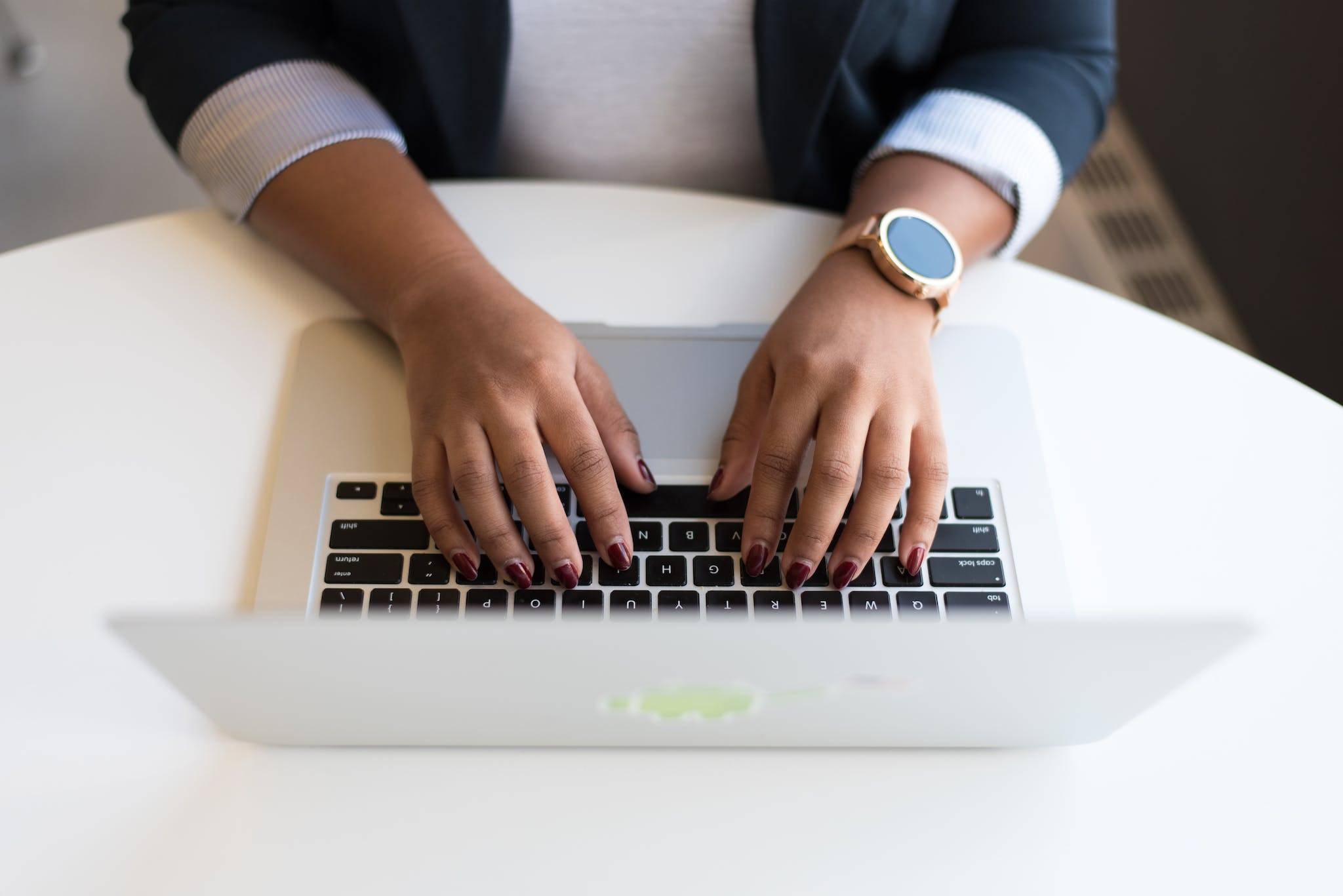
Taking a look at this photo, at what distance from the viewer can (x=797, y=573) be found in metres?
0.56

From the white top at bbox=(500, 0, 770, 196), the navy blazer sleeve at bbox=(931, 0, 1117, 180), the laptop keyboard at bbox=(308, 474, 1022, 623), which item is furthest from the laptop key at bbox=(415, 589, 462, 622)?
the navy blazer sleeve at bbox=(931, 0, 1117, 180)

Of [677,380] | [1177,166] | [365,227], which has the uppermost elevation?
[1177,166]

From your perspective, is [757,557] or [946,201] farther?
[946,201]

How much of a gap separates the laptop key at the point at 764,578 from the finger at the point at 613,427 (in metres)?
0.08

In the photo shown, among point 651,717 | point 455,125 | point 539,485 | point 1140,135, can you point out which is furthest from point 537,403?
point 1140,135

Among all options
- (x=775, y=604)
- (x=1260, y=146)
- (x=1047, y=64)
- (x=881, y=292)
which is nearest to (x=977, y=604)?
(x=775, y=604)

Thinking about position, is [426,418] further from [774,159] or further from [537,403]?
[774,159]

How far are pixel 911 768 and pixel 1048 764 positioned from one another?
0.08 meters

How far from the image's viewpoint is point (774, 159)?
0.83 metres

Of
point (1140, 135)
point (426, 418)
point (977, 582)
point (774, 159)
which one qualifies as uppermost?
point (1140, 135)

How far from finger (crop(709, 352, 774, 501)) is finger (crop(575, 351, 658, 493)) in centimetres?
4

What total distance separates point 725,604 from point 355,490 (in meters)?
0.24

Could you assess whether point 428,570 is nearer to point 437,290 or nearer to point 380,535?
point 380,535

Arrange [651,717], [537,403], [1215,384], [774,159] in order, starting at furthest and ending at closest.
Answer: [774,159] → [1215,384] → [537,403] → [651,717]
